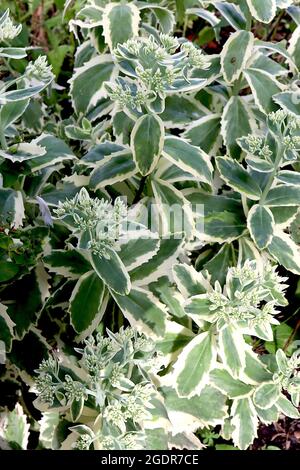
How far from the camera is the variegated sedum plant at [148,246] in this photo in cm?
119

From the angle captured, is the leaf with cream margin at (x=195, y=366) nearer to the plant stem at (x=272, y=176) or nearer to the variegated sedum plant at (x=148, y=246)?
the variegated sedum plant at (x=148, y=246)

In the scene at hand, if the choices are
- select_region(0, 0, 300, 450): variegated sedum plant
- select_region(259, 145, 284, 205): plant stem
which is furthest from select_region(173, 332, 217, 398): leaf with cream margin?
select_region(259, 145, 284, 205): plant stem

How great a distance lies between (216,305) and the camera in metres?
1.22

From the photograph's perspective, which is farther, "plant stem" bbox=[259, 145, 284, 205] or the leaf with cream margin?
"plant stem" bbox=[259, 145, 284, 205]

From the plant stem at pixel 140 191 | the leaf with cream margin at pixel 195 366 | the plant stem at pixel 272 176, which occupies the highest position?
the plant stem at pixel 272 176

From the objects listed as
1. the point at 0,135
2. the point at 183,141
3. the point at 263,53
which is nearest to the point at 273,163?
the point at 183,141

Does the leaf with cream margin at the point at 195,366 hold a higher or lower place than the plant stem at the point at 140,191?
lower

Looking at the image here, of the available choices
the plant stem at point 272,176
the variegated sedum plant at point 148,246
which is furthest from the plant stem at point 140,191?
the plant stem at point 272,176

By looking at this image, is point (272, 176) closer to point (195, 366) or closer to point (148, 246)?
point (148, 246)

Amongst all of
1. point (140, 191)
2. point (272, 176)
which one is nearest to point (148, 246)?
point (140, 191)

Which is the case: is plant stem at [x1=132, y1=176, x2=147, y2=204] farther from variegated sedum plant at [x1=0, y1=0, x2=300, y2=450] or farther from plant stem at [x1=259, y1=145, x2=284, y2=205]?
plant stem at [x1=259, y1=145, x2=284, y2=205]

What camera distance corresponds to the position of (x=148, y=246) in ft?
4.24

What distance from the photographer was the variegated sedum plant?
119 centimetres

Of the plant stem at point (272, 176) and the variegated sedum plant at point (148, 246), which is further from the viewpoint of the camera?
the plant stem at point (272, 176)
